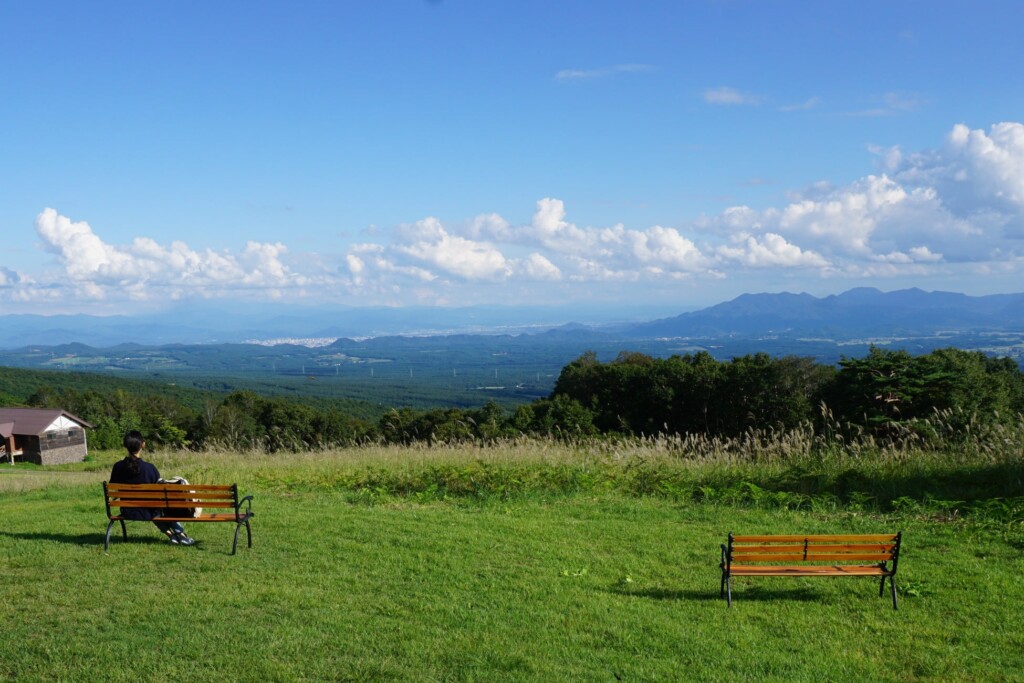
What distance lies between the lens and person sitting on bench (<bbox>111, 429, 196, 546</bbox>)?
8492 mm

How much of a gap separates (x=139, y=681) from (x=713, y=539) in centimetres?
642

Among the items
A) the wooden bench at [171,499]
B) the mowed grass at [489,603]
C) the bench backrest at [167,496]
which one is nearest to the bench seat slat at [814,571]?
the mowed grass at [489,603]

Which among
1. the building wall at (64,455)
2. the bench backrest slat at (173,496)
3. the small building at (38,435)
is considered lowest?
the building wall at (64,455)

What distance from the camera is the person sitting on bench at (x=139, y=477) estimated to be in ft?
27.9

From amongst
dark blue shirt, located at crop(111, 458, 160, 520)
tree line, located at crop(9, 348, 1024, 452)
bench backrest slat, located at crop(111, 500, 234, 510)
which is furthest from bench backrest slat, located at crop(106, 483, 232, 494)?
tree line, located at crop(9, 348, 1024, 452)

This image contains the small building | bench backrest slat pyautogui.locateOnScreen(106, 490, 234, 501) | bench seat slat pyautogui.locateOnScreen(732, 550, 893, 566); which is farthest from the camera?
the small building

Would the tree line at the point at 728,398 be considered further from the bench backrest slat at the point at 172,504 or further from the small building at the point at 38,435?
the bench backrest slat at the point at 172,504

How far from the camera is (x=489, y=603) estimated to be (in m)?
6.54

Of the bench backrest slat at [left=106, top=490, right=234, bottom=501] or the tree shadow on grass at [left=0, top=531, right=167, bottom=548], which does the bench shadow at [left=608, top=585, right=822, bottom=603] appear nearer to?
the bench backrest slat at [left=106, top=490, right=234, bottom=501]

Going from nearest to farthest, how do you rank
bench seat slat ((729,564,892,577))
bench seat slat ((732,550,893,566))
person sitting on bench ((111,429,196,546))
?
bench seat slat ((729,564,892,577)) → bench seat slat ((732,550,893,566)) → person sitting on bench ((111,429,196,546))

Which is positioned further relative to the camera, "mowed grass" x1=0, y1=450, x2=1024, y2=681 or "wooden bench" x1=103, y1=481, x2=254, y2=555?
"wooden bench" x1=103, y1=481, x2=254, y2=555

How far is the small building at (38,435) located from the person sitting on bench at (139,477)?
4952 centimetres

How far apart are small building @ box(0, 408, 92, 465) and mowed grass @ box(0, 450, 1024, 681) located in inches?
Answer: 1906

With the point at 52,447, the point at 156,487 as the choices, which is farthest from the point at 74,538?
the point at 52,447
